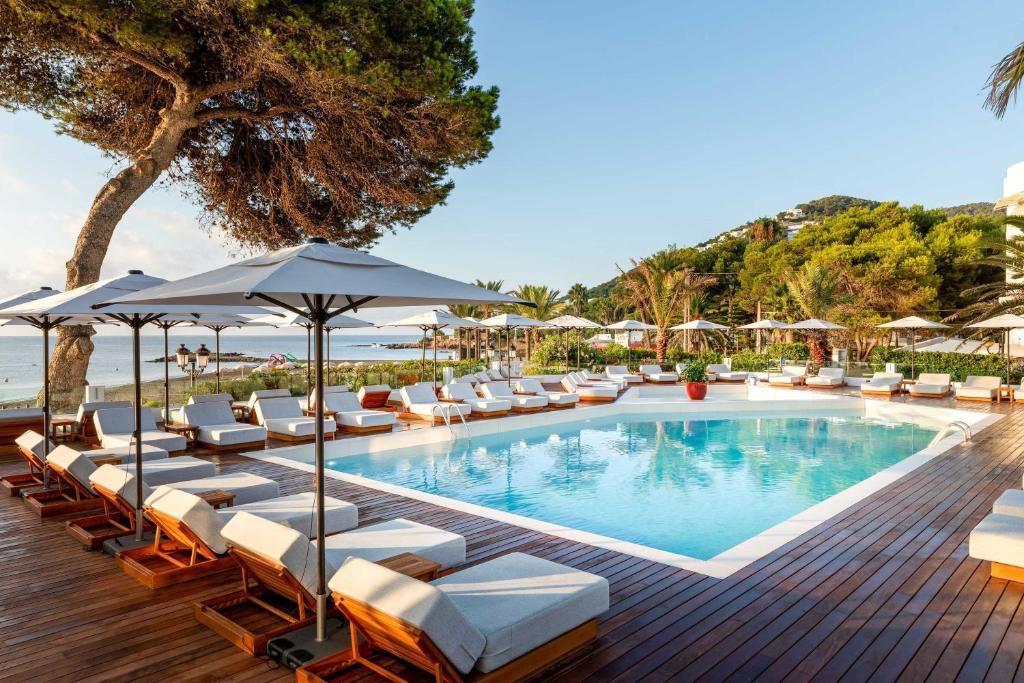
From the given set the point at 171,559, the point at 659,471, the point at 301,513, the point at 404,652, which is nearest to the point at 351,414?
the point at 659,471

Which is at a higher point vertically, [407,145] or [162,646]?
[407,145]

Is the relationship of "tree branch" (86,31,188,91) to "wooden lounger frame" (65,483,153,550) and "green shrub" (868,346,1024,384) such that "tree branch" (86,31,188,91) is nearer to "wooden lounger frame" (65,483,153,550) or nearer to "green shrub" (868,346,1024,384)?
"wooden lounger frame" (65,483,153,550)

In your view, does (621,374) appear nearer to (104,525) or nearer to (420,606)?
(104,525)

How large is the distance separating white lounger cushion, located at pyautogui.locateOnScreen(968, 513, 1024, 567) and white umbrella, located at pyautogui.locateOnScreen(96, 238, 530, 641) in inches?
148

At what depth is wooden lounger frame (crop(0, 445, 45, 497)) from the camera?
22.4ft

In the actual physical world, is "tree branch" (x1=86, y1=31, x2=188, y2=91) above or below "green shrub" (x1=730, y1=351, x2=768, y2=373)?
above

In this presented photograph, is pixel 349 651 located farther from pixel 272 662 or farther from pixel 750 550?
pixel 750 550

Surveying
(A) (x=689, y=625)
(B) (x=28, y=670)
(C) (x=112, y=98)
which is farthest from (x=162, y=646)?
(C) (x=112, y=98)

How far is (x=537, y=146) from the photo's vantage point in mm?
27141

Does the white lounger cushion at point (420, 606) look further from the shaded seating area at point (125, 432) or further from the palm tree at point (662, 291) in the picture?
the palm tree at point (662, 291)

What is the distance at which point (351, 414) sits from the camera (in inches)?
438

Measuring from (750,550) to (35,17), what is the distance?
12940 millimetres

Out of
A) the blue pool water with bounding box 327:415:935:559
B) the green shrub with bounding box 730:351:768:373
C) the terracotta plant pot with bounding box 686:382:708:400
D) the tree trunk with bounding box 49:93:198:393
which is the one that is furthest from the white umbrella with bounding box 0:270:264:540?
the green shrub with bounding box 730:351:768:373

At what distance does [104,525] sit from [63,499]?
124 cm
